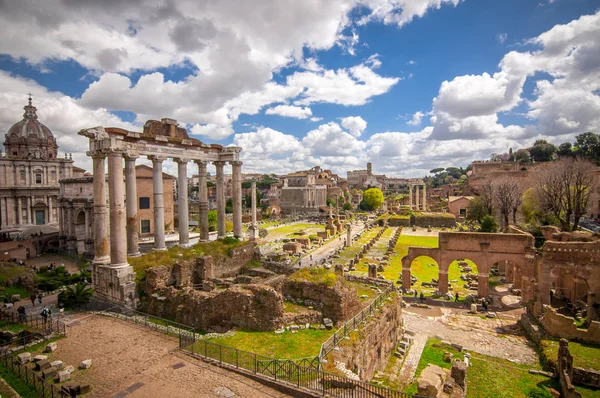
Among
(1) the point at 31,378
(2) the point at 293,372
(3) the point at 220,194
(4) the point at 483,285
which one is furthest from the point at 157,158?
(4) the point at 483,285

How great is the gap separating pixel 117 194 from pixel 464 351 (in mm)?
19331

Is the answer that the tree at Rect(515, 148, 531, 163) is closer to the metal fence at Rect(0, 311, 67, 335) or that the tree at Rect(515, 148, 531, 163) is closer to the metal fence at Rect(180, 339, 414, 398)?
the metal fence at Rect(180, 339, 414, 398)

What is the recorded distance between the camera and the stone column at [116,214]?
1628 centimetres

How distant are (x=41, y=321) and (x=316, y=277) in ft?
42.7

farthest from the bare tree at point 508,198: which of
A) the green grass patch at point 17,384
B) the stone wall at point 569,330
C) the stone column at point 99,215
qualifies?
the green grass patch at point 17,384

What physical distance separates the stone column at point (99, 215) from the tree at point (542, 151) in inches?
4258

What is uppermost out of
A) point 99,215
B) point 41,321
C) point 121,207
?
point 121,207

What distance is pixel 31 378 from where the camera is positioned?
9.66 metres

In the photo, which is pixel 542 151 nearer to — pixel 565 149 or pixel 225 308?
pixel 565 149

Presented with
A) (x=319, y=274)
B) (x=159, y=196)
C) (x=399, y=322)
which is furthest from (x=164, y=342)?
(x=399, y=322)

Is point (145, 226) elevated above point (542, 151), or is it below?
below

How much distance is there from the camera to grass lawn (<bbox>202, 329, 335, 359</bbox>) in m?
10.8

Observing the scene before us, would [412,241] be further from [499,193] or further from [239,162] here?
[239,162]

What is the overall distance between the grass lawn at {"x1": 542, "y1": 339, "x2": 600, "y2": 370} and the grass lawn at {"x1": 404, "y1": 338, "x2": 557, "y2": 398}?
1019 mm
